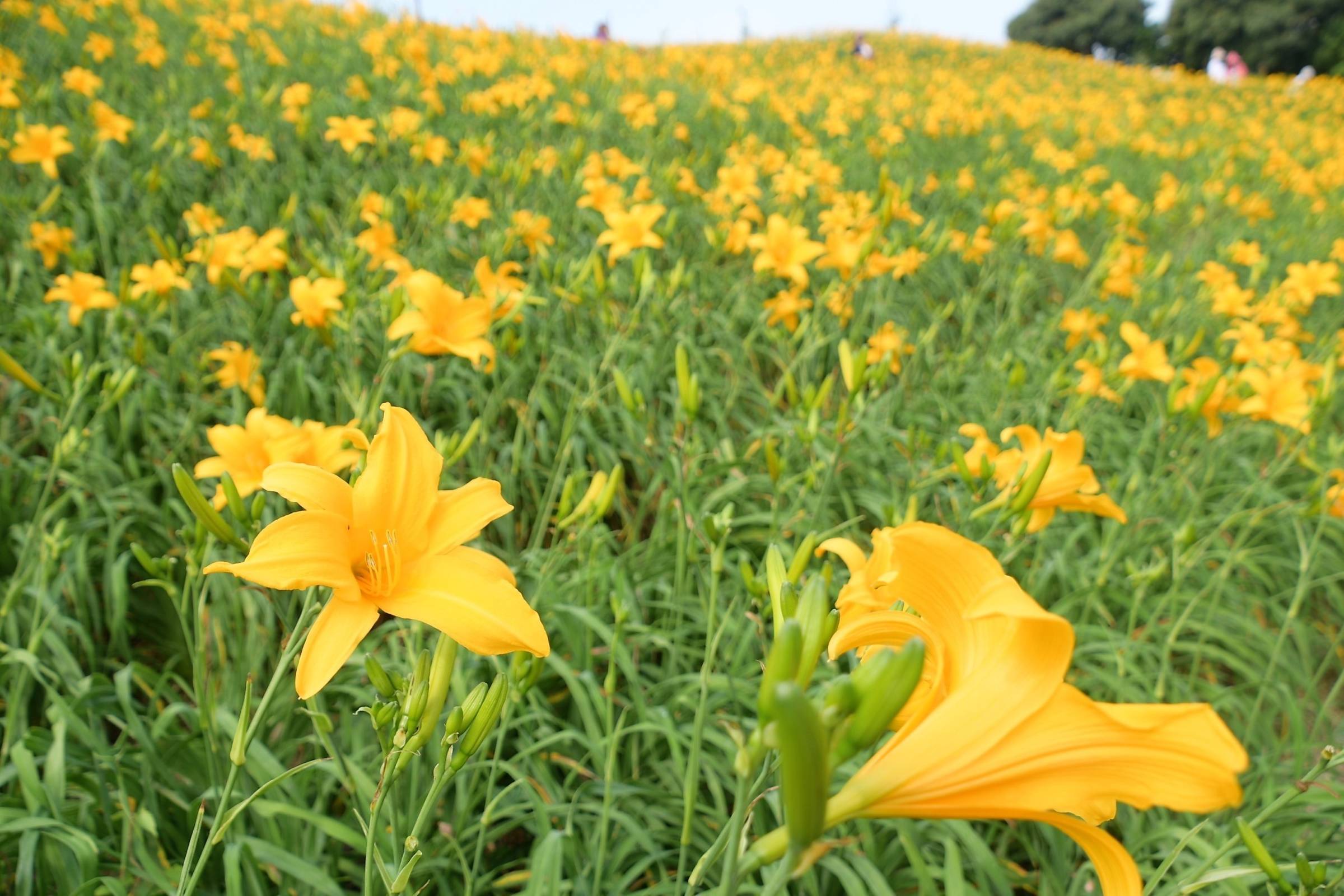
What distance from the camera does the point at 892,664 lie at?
545 mm

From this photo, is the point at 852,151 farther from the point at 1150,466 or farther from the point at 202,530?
the point at 202,530

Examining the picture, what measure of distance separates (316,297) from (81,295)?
3.09 ft

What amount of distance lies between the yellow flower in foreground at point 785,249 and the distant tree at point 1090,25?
34.7m

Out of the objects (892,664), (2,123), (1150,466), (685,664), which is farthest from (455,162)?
(892,664)

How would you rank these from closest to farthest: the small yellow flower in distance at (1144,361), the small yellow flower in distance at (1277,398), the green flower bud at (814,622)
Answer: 1. the green flower bud at (814,622)
2. the small yellow flower in distance at (1277,398)
3. the small yellow flower in distance at (1144,361)

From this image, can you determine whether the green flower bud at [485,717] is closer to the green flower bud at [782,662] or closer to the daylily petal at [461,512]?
the daylily petal at [461,512]

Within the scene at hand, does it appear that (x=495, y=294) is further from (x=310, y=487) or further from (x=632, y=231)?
(x=310, y=487)

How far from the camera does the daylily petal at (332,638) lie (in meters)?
0.76

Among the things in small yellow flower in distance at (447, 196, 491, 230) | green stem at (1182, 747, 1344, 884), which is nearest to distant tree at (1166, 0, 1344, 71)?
small yellow flower in distance at (447, 196, 491, 230)

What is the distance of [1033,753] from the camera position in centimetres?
58

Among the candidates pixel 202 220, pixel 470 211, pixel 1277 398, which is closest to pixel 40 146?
pixel 202 220

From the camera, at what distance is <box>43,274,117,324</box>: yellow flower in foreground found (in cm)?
236

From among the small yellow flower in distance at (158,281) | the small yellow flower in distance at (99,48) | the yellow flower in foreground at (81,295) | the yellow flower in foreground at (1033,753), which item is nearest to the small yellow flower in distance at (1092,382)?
the yellow flower in foreground at (1033,753)

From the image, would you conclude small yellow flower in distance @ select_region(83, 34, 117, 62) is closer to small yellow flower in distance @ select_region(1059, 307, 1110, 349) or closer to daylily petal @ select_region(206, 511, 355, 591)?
daylily petal @ select_region(206, 511, 355, 591)
